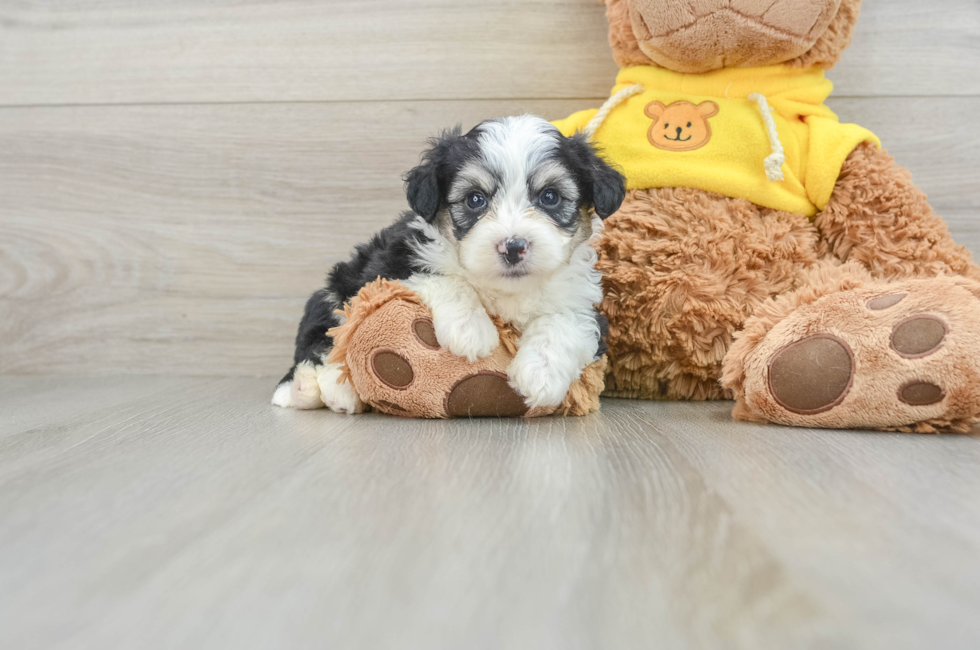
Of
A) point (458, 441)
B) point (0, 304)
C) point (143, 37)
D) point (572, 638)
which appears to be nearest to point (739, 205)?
point (458, 441)

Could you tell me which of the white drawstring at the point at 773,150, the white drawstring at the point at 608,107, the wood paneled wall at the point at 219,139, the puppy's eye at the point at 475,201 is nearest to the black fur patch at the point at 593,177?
the puppy's eye at the point at 475,201

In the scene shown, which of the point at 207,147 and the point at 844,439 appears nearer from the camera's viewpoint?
the point at 844,439

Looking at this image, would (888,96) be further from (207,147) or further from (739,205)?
(207,147)

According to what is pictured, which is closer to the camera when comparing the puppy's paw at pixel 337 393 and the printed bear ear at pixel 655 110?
the puppy's paw at pixel 337 393

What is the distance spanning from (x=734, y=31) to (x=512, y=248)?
33.2 inches

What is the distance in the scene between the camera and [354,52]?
232cm

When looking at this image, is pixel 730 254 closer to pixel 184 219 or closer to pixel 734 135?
pixel 734 135

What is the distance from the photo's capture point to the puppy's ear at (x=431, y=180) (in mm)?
1555

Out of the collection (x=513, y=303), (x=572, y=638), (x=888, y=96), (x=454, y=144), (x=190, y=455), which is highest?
(x=888, y=96)

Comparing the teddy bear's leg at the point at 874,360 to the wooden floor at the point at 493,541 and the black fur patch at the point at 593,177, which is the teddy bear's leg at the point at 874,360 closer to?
the wooden floor at the point at 493,541

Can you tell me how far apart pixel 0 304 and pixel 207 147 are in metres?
0.90

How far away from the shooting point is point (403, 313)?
1.50 metres

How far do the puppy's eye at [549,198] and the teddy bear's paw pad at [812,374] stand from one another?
552 mm

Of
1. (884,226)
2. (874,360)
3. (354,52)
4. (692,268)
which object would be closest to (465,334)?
(692,268)
